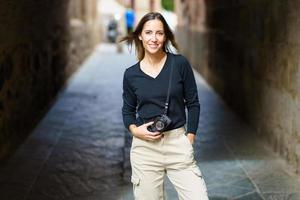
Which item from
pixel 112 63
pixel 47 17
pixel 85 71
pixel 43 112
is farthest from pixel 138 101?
pixel 112 63

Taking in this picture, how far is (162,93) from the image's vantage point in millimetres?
3090

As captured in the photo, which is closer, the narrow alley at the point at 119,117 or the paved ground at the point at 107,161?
the paved ground at the point at 107,161

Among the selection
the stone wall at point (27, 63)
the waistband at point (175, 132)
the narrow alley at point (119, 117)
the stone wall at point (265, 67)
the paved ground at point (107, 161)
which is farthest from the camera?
the stone wall at point (27, 63)

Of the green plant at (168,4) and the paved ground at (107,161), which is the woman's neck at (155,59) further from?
the green plant at (168,4)

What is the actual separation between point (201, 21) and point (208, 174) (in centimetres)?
831

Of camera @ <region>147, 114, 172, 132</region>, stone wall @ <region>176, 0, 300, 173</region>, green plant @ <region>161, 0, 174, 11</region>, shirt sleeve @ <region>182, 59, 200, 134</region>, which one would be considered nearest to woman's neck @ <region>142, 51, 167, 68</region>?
shirt sleeve @ <region>182, 59, 200, 134</region>

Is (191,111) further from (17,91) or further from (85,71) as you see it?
(85,71)

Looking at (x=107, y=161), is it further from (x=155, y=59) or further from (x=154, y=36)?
(x=154, y=36)

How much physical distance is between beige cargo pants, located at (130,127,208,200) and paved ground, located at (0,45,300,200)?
1289 millimetres

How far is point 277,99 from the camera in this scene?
19.2 ft

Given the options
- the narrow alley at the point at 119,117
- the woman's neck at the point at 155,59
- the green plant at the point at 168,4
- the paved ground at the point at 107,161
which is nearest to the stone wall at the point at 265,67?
the narrow alley at the point at 119,117

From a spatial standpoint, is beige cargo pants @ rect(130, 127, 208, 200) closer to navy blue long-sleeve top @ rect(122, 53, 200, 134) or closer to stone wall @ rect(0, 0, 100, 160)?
navy blue long-sleeve top @ rect(122, 53, 200, 134)

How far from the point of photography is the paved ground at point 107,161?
15.2 feet

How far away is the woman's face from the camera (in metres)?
3.10
